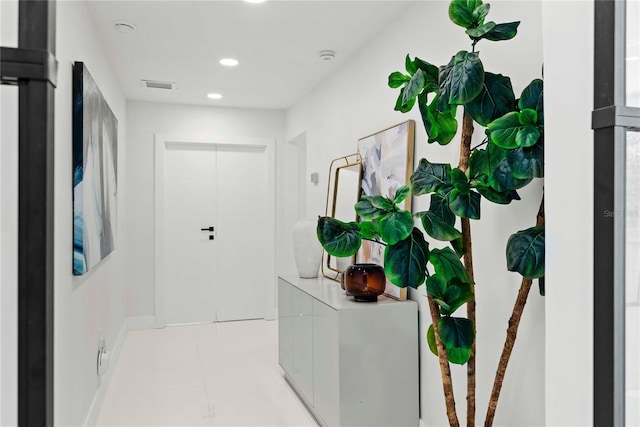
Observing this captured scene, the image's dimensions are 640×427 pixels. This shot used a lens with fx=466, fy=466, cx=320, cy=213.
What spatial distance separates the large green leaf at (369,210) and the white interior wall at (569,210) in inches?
26.8

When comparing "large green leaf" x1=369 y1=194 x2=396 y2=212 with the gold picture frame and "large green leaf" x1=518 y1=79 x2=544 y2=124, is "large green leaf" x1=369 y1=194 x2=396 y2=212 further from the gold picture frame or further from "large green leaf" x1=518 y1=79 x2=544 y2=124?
the gold picture frame

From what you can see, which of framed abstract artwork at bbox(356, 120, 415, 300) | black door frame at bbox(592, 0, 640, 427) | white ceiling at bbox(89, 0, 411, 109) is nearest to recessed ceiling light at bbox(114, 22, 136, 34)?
white ceiling at bbox(89, 0, 411, 109)

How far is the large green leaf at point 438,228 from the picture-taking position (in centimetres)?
162

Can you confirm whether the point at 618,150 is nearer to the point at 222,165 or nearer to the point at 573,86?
the point at 573,86

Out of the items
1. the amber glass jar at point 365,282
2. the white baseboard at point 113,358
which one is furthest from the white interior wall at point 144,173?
the amber glass jar at point 365,282

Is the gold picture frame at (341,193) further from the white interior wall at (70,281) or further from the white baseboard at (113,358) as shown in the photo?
the white baseboard at (113,358)

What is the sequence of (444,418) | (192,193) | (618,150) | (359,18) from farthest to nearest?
(192,193) < (359,18) < (444,418) < (618,150)

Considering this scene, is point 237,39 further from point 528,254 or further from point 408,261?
point 528,254

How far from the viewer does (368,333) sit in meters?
2.53

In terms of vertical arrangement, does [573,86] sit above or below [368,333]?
above

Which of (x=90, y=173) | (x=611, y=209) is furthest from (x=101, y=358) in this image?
(x=611, y=209)

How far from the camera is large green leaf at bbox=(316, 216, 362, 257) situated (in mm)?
1926

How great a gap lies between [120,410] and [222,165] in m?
3.08

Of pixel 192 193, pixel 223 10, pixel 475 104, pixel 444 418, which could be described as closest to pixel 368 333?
pixel 444 418
